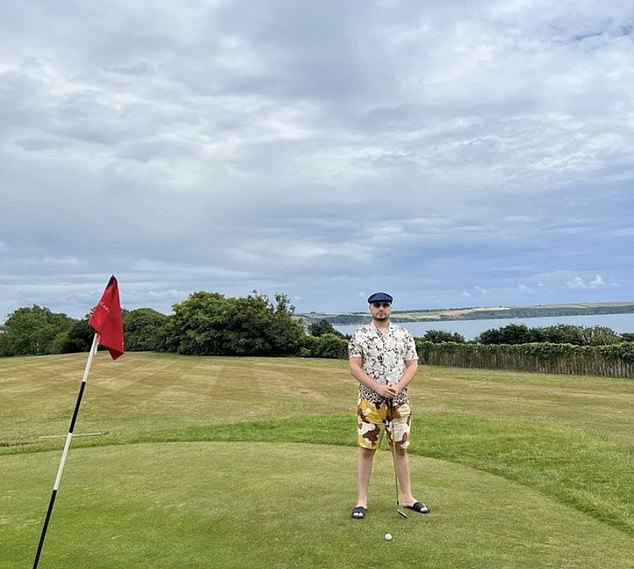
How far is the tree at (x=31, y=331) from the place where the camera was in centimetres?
10188

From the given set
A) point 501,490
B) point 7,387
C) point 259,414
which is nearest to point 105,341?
point 501,490

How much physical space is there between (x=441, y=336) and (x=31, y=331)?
275ft

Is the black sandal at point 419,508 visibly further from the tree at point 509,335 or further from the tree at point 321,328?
the tree at point 321,328

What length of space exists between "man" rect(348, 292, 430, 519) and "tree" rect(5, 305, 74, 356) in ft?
333

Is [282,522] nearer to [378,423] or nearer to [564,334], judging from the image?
[378,423]

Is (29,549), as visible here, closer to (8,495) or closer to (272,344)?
(8,495)

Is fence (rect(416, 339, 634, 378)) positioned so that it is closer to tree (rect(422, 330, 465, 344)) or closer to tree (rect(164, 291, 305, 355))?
tree (rect(422, 330, 465, 344))

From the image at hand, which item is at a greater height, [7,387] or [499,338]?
[499,338]

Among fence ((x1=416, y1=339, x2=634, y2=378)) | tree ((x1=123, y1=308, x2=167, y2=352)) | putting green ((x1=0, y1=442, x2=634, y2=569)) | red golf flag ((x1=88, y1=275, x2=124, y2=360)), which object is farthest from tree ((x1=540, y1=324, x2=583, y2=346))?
tree ((x1=123, y1=308, x2=167, y2=352))

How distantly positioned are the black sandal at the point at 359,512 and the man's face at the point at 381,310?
77.1 inches

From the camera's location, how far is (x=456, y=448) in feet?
34.0

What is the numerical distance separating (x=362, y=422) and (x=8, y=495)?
4755 millimetres

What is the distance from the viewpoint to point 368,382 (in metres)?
6.14

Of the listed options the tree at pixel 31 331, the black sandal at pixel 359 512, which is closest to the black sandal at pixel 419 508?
the black sandal at pixel 359 512
